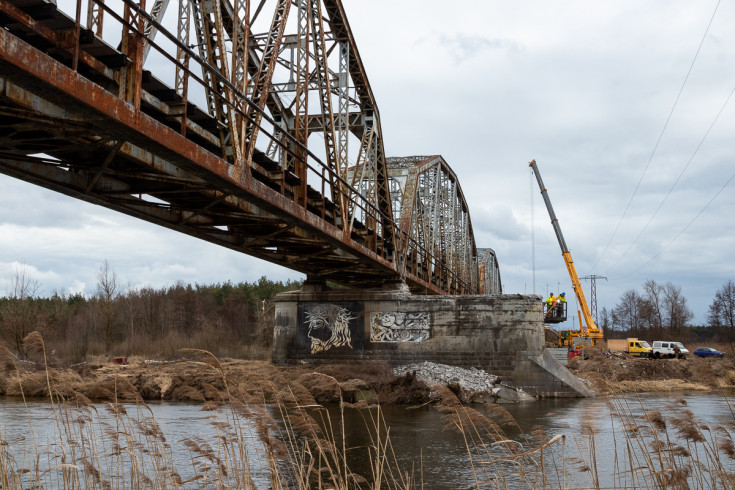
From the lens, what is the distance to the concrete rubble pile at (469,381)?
878 inches

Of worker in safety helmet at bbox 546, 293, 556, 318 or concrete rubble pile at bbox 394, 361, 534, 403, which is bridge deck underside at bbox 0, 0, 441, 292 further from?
worker in safety helmet at bbox 546, 293, 556, 318

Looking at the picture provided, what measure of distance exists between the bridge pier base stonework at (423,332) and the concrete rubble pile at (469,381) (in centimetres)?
64

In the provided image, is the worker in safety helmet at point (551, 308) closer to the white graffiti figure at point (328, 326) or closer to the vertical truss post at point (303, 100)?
the white graffiti figure at point (328, 326)

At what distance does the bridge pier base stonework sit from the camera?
80.2 feet

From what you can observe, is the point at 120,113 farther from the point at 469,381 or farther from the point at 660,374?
the point at 660,374

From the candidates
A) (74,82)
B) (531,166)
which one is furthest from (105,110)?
(531,166)

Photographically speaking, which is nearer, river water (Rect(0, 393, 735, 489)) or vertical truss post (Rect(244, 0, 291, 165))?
river water (Rect(0, 393, 735, 489))

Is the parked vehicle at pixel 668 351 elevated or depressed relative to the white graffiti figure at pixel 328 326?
depressed

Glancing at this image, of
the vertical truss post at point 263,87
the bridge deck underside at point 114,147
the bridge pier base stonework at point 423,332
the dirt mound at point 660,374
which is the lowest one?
the dirt mound at point 660,374

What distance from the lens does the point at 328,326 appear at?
27422mm

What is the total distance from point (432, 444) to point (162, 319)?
67.2 metres

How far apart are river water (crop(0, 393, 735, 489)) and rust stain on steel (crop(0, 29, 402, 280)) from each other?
139 inches

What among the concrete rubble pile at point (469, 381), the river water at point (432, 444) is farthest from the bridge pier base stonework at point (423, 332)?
the river water at point (432, 444)

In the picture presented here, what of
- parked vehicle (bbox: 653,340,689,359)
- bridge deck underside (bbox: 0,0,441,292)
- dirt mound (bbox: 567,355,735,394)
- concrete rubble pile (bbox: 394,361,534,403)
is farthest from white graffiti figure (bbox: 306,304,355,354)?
parked vehicle (bbox: 653,340,689,359)
